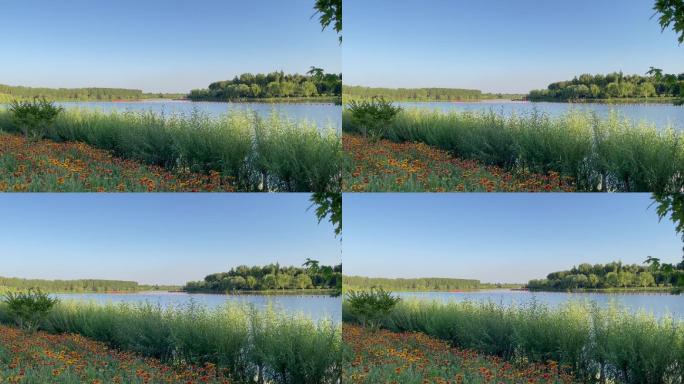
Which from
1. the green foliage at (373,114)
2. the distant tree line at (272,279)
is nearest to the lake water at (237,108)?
the green foliage at (373,114)

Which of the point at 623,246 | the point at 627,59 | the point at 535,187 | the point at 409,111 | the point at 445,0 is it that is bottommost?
the point at 623,246

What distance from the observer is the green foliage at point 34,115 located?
7.45m

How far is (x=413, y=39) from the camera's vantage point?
293 inches

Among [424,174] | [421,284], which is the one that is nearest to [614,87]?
[424,174]

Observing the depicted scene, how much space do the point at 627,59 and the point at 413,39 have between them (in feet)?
7.74

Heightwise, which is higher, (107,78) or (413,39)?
(413,39)

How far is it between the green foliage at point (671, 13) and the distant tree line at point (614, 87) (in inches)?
17.6

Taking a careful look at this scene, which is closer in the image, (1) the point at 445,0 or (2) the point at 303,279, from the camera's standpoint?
(2) the point at 303,279

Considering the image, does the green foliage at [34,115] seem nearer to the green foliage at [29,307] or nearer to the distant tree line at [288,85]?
the green foliage at [29,307]

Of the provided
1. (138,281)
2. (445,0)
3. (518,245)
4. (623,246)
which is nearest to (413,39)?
(445,0)

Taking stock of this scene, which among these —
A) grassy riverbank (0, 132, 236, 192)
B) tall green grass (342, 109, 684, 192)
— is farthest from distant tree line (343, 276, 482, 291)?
grassy riverbank (0, 132, 236, 192)

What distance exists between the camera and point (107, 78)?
749 cm

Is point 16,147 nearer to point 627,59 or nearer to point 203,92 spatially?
point 203,92

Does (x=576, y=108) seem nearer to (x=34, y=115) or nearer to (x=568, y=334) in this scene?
(x=568, y=334)
